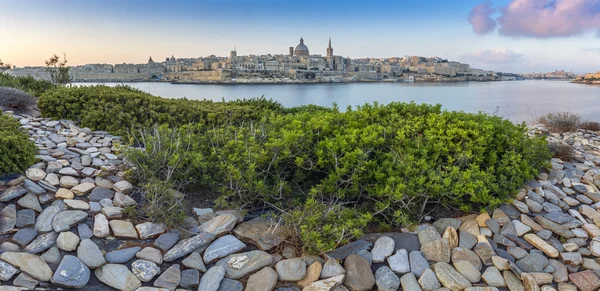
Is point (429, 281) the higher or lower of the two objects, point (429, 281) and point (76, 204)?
the lower

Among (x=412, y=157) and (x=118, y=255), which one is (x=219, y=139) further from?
(x=412, y=157)

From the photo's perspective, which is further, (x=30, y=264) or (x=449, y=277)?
(x=449, y=277)

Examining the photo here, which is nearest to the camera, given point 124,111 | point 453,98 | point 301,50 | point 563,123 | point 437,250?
point 437,250

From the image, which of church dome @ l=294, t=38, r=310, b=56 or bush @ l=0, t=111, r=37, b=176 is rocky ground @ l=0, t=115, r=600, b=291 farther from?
church dome @ l=294, t=38, r=310, b=56

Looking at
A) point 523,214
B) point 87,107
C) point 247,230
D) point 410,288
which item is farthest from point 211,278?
point 87,107

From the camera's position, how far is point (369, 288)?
8.88ft

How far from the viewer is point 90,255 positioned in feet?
8.85

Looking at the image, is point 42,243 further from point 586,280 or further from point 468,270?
point 586,280

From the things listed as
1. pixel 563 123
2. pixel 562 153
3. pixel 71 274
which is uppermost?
pixel 563 123

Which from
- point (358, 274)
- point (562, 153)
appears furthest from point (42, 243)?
point (562, 153)

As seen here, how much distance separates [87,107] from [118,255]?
4531mm

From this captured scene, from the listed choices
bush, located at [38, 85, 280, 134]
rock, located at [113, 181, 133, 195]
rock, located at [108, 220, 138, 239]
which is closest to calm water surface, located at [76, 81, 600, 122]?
bush, located at [38, 85, 280, 134]

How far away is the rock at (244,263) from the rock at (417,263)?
1108 millimetres

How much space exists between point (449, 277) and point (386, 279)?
0.48 m
